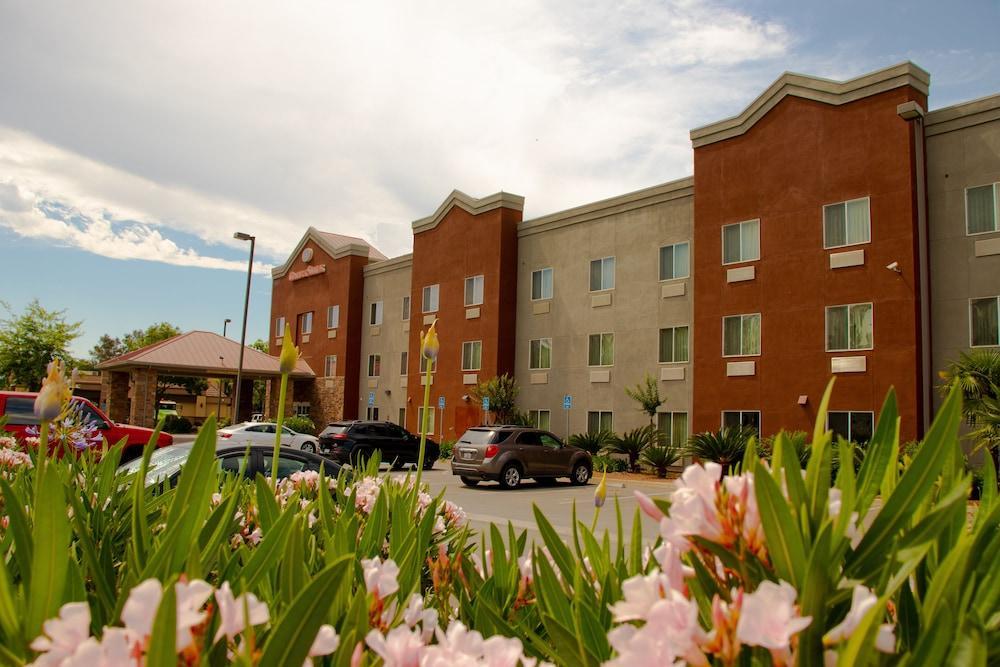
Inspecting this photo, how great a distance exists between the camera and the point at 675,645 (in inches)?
38.8

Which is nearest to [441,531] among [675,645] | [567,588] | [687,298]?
[567,588]

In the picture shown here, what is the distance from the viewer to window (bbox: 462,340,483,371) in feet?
112

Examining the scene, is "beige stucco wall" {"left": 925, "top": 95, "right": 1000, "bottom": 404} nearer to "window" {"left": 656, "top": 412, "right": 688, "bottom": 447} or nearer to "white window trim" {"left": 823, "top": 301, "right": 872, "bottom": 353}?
"white window trim" {"left": 823, "top": 301, "right": 872, "bottom": 353}

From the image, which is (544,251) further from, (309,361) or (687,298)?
(309,361)

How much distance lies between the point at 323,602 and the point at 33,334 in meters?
48.4

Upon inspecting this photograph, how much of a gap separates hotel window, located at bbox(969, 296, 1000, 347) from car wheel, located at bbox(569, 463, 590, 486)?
432 inches

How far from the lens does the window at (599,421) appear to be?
28734 millimetres

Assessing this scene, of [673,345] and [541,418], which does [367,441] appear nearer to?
[541,418]

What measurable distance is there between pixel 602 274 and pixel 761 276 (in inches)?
285

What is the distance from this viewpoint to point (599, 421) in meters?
29.2

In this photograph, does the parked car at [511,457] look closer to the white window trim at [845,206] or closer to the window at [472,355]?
the white window trim at [845,206]

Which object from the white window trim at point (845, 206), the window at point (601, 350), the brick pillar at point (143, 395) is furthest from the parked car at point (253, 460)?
the brick pillar at point (143, 395)

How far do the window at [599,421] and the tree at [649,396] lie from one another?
171 cm

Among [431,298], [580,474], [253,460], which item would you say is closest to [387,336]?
[431,298]
